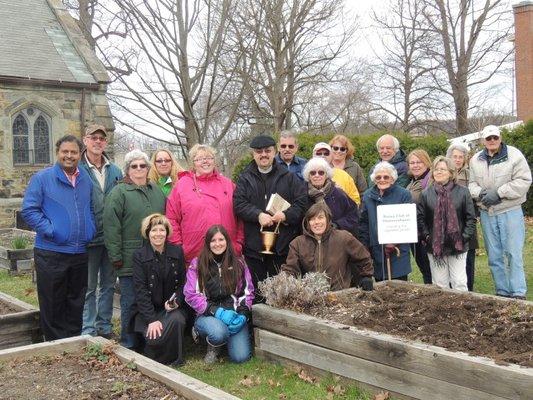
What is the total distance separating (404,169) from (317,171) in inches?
58.5

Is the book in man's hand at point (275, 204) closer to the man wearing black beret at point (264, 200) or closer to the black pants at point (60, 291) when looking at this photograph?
the man wearing black beret at point (264, 200)

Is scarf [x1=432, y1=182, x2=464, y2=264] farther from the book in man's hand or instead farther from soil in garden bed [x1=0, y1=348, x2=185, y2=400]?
soil in garden bed [x1=0, y1=348, x2=185, y2=400]

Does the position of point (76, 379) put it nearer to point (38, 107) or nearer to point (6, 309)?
point (6, 309)

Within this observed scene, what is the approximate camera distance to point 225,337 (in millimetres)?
5375

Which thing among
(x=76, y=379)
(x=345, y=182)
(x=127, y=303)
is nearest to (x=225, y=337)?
(x=127, y=303)

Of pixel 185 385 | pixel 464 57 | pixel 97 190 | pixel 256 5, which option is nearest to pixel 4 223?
pixel 256 5

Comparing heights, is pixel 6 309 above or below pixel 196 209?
below

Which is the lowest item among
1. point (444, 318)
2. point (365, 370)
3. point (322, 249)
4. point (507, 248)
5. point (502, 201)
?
point (365, 370)

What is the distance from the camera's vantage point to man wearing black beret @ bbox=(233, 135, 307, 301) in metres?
5.69

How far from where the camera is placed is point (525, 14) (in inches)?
1098

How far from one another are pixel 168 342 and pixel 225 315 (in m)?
0.54

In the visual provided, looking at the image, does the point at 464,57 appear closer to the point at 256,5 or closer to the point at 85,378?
the point at 256,5

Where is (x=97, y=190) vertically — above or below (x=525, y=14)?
below

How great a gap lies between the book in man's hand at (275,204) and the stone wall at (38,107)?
13712mm
